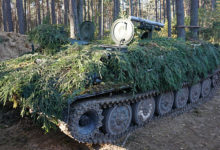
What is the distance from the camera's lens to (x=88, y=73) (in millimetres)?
3855

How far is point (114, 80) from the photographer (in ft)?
14.4

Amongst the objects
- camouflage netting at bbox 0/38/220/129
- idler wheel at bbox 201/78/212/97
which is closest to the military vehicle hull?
camouflage netting at bbox 0/38/220/129

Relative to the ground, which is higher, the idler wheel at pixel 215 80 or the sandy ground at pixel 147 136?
the idler wheel at pixel 215 80

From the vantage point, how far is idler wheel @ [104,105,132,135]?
4441mm

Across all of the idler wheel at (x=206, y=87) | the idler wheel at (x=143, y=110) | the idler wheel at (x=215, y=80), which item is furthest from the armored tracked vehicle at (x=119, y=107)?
the idler wheel at (x=215, y=80)

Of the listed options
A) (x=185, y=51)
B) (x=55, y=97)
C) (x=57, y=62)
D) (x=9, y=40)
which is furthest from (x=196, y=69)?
(x=9, y=40)

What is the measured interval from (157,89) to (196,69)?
218 centimetres

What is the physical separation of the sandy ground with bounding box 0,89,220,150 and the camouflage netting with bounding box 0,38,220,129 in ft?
3.52

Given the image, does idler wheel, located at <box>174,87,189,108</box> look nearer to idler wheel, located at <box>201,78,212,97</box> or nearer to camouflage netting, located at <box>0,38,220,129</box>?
camouflage netting, located at <box>0,38,220,129</box>

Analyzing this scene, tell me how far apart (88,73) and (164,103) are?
311cm

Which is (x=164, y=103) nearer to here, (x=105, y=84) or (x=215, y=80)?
(x=105, y=84)

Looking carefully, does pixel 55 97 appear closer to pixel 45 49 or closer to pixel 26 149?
pixel 26 149

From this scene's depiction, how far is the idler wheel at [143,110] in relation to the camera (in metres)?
5.10

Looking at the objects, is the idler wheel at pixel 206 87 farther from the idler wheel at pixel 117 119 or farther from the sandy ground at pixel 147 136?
the idler wheel at pixel 117 119
